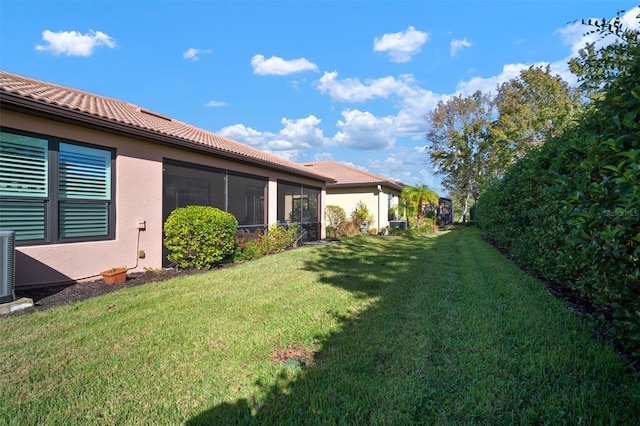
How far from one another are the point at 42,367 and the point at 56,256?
3.81m

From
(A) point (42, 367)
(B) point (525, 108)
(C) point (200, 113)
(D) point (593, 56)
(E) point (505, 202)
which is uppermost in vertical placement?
(B) point (525, 108)

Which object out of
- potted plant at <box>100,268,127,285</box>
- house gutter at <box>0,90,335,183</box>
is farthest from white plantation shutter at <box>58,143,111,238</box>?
potted plant at <box>100,268,127,285</box>

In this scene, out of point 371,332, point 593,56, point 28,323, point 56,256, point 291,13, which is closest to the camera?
point 371,332

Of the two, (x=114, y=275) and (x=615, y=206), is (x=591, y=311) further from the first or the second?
(x=114, y=275)

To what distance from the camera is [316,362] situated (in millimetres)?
3021

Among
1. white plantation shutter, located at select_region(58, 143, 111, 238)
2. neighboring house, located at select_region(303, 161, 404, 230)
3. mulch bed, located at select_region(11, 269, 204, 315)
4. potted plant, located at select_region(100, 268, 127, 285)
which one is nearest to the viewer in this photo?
mulch bed, located at select_region(11, 269, 204, 315)

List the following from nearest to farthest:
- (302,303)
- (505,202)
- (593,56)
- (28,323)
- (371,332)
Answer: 1. (371,332)
2. (28,323)
3. (593,56)
4. (302,303)
5. (505,202)

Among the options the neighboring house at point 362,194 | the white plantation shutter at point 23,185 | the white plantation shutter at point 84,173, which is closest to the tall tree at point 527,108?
the neighboring house at point 362,194

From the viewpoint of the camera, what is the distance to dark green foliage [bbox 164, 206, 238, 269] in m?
7.31

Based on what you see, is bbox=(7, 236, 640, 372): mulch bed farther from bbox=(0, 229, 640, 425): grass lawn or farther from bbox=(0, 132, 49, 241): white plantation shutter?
bbox=(0, 132, 49, 241): white plantation shutter

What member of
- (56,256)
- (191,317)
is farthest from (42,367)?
(56,256)

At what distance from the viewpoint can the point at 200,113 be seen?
20422 mm

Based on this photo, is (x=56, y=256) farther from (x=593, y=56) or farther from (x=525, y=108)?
(x=525, y=108)

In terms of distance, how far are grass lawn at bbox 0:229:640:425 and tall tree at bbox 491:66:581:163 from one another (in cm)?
2076
